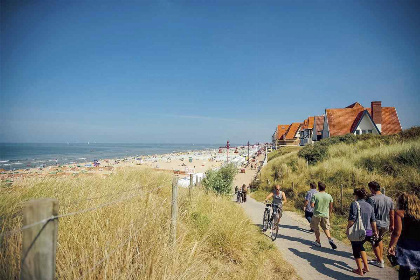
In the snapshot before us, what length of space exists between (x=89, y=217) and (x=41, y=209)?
2.30m

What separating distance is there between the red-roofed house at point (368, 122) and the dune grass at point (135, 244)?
30402mm

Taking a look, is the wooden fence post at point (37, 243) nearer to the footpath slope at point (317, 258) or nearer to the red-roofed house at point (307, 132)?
the footpath slope at point (317, 258)

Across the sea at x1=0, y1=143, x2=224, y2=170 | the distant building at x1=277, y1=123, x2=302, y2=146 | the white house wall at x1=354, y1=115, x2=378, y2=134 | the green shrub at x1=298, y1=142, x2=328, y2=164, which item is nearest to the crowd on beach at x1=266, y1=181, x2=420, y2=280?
the green shrub at x1=298, y1=142, x2=328, y2=164

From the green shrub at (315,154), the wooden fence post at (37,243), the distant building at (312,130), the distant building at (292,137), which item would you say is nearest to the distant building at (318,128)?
the distant building at (312,130)

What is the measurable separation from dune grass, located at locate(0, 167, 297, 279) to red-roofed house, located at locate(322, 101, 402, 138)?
30402 millimetres

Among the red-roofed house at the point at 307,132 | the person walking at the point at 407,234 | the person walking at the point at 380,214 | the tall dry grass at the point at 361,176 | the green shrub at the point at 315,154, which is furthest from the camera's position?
the red-roofed house at the point at 307,132

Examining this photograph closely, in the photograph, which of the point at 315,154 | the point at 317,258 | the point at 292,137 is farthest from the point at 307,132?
the point at 317,258

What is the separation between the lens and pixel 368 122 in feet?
95.9

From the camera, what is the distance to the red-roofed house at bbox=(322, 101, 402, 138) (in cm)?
2911

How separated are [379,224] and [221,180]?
393 inches

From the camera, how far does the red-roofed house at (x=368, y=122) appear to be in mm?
29109

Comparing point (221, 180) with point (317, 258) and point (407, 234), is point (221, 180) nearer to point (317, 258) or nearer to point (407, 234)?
point (317, 258)

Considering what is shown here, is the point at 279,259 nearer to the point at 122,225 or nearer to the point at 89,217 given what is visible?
the point at 122,225

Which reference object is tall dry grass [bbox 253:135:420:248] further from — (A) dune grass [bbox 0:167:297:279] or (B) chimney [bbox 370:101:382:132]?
(B) chimney [bbox 370:101:382:132]
